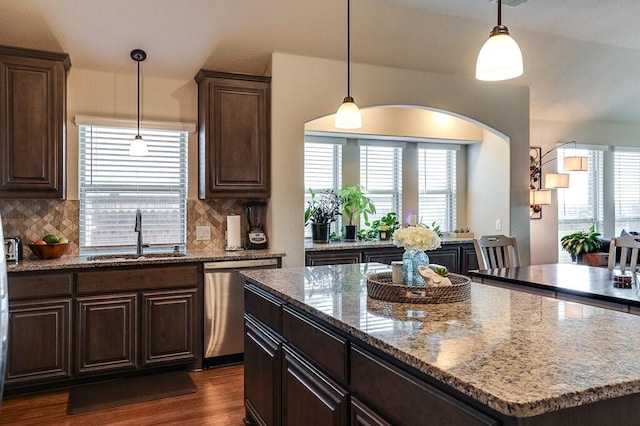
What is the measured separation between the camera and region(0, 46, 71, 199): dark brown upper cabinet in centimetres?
347

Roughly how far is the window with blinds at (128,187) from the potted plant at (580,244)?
195 inches

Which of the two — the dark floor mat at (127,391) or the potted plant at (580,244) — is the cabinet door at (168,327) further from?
the potted plant at (580,244)

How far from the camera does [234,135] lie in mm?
4129

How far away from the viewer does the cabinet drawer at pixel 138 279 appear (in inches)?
138

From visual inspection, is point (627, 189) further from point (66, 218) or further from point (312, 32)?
point (66, 218)

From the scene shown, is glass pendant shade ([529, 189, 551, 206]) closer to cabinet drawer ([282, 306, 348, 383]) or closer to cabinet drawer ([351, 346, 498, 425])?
cabinet drawer ([282, 306, 348, 383])

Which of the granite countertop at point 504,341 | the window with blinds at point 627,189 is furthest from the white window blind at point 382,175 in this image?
the window with blinds at point 627,189

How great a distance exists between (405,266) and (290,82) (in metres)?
2.56

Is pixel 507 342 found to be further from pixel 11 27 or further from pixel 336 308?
pixel 11 27

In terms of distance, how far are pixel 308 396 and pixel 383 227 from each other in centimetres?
346

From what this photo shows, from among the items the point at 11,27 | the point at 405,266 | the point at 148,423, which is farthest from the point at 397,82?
the point at 148,423

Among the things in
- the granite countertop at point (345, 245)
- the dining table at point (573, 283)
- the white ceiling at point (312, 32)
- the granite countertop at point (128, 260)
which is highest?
the white ceiling at point (312, 32)

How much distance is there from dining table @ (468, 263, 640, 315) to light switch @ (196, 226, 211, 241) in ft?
7.85

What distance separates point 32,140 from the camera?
355 centimetres
